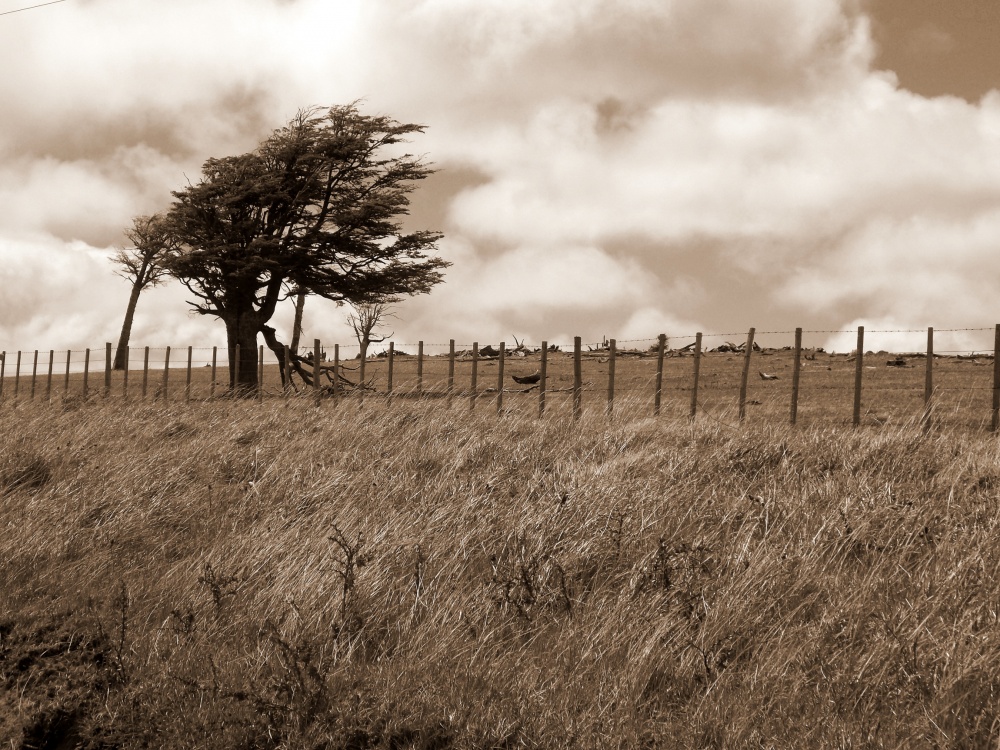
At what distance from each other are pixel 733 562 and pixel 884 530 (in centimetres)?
150

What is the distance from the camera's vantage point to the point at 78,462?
9570 millimetres

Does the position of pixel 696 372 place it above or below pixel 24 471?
above

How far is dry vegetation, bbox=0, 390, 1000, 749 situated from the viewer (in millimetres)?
3730

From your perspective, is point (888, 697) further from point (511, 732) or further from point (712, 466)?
point (712, 466)

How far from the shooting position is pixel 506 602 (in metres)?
4.92

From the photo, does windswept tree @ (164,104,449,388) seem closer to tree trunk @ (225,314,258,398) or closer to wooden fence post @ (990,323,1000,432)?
tree trunk @ (225,314,258,398)

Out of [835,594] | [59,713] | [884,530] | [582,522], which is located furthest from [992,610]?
[59,713]

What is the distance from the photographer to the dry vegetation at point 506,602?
373 centimetres

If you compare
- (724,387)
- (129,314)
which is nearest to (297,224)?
(724,387)

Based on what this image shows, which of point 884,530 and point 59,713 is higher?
point 884,530

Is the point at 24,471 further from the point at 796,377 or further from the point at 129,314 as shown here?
the point at 129,314

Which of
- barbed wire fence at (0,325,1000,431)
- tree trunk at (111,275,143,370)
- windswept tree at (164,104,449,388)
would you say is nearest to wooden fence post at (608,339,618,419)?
barbed wire fence at (0,325,1000,431)

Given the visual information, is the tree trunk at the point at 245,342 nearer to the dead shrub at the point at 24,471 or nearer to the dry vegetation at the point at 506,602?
the dead shrub at the point at 24,471

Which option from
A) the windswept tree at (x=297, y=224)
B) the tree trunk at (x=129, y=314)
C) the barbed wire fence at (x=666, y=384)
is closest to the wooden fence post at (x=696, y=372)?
the barbed wire fence at (x=666, y=384)
